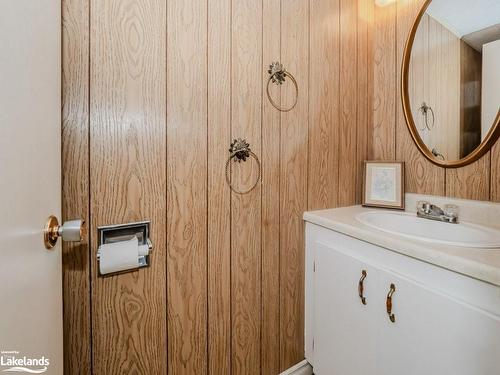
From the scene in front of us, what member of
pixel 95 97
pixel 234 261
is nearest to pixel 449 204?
pixel 234 261

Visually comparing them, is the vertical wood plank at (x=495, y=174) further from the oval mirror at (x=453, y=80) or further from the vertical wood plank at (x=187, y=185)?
the vertical wood plank at (x=187, y=185)

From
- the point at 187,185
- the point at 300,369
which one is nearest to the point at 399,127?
the point at 187,185

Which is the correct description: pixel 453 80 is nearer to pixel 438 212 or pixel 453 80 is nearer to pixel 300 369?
pixel 438 212

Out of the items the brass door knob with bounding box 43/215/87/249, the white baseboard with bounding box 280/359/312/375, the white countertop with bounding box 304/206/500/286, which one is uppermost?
the brass door knob with bounding box 43/215/87/249

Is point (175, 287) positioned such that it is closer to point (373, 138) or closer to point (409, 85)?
point (373, 138)

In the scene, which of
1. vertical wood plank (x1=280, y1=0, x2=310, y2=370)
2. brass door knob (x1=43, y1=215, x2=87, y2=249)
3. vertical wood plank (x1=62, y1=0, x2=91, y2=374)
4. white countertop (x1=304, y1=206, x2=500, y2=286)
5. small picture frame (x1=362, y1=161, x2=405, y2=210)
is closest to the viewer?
brass door knob (x1=43, y1=215, x2=87, y2=249)

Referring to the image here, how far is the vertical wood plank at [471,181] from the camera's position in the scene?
1087 millimetres

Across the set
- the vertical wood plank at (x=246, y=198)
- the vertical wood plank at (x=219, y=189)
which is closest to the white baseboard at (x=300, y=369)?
the vertical wood plank at (x=246, y=198)

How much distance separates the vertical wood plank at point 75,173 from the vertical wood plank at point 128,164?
0.02 metres

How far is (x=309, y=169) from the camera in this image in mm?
1267

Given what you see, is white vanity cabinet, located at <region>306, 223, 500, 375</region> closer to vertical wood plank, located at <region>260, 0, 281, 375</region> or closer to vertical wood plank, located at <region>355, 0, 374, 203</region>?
vertical wood plank, located at <region>260, 0, 281, 375</region>

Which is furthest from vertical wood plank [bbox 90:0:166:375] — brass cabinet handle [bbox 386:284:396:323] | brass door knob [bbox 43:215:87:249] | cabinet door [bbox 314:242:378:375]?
brass cabinet handle [bbox 386:284:396:323]

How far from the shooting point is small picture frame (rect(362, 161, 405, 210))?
1.35 metres
